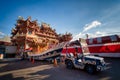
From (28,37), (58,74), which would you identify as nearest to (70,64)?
(58,74)

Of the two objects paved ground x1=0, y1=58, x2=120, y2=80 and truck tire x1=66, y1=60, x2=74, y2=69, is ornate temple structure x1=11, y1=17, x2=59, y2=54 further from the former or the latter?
truck tire x1=66, y1=60, x2=74, y2=69

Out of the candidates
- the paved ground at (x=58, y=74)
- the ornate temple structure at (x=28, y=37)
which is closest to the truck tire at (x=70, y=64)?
the paved ground at (x=58, y=74)

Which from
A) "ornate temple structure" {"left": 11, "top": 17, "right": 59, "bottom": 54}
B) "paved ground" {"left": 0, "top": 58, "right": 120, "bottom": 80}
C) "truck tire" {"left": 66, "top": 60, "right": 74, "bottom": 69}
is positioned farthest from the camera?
"ornate temple structure" {"left": 11, "top": 17, "right": 59, "bottom": 54}

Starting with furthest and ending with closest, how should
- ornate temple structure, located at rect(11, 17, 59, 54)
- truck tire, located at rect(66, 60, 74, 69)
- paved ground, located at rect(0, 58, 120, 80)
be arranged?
ornate temple structure, located at rect(11, 17, 59, 54) < truck tire, located at rect(66, 60, 74, 69) < paved ground, located at rect(0, 58, 120, 80)

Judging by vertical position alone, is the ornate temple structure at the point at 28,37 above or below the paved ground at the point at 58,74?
above

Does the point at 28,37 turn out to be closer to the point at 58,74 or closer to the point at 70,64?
the point at 70,64

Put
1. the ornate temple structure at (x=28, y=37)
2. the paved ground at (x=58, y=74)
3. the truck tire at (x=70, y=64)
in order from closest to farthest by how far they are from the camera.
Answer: the paved ground at (x=58, y=74) → the truck tire at (x=70, y=64) → the ornate temple structure at (x=28, y=37)

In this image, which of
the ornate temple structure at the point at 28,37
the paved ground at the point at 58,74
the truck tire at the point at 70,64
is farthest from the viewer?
the ornate temple structure at the point at 28,37

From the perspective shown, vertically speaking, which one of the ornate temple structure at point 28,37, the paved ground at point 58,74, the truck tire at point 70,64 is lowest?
the paved ground at point 58,74

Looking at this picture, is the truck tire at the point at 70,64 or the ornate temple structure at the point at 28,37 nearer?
the truck tire at the point at 70,64

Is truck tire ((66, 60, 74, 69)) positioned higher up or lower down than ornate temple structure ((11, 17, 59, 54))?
lower down

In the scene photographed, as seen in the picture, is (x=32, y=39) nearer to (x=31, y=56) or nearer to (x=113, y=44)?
(x=31, y=56)

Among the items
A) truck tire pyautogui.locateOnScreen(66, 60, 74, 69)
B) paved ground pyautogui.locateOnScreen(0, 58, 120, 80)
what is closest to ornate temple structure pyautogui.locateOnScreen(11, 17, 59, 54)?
paved ground pyautogui.locateOnScreen(0, 58, 120, 80)

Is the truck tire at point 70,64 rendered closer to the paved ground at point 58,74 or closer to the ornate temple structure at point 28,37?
the paved ground at point 58,74
